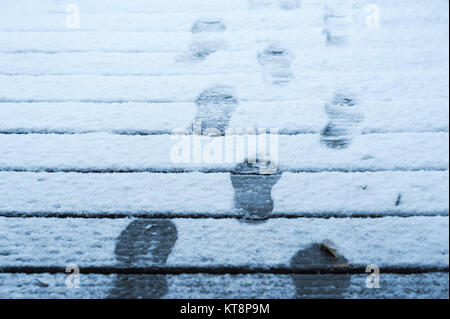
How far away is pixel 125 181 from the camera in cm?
102

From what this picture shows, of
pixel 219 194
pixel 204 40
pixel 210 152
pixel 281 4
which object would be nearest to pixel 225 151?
pixel 210 152

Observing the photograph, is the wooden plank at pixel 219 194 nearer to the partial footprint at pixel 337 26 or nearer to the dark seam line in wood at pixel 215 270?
the dark seam line in wood at pixel 215 270

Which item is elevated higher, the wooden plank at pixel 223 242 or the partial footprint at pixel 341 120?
the partial footprint at pixel 341 120

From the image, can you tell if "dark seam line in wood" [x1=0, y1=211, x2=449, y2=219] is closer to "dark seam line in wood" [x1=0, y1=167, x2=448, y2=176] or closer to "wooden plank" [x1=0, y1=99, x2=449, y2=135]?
"dark seam line in wood" [x1=0, y1=167, x2=448, y2=176]

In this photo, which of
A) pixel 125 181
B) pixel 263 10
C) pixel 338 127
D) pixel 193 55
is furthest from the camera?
pixel 263 10

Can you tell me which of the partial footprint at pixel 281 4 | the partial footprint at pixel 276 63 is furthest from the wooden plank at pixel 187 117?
the partial footprint at pixel 281 4

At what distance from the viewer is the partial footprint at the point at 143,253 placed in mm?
843

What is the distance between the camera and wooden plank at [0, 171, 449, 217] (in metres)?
0.97

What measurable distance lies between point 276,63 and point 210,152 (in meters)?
0.53

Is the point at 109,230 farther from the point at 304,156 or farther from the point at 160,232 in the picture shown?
the point at 304,156

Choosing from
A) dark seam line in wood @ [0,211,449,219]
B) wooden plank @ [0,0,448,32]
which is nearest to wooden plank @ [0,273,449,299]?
dark seam line in wood @ [0,211,449,219]

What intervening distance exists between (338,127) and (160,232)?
2.21 ft

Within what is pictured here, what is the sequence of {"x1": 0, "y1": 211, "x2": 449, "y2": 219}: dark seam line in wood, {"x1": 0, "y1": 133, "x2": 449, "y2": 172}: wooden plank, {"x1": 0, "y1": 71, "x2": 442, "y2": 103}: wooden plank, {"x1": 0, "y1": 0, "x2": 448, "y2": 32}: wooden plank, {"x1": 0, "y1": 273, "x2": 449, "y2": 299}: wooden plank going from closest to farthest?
{"x1": 0, "y1": 273, "x2": 449, "y2": 299}: wooden plank, {"x1": 0, "y1": 211, "x2": 449, "y2": 219}: dark seam line in wood, {"x1": 0, "y1": 133, "x2": 449, "y2": 172}: wooden plank, {"x1": 0, "y1": 71, "x2": 442, "y2": 103}: wooden plank, {"x1": 0, "y1": 0, "x2": 448, "y2": 32}: wooden plank

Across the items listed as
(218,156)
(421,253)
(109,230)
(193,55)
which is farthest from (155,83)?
(421,253)
